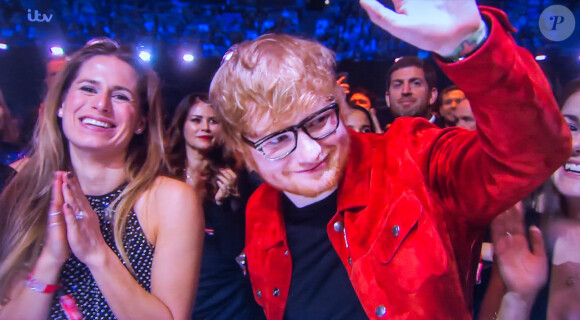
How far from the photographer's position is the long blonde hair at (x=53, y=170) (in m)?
1.09

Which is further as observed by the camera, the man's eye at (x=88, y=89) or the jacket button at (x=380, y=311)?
the man's eye at (x=88, y=89)

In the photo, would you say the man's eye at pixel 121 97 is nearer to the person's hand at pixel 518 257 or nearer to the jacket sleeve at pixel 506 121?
the jacket sleeve at pixel 506 121

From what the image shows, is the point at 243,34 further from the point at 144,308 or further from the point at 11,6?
the point at 144,308

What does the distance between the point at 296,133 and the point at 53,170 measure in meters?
0.70

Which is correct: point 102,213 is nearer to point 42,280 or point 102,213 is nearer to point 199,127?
point 42,280

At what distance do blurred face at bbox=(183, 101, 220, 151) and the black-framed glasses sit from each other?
23.0 inches

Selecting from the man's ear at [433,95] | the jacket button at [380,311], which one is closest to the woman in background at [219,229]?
the jacket button at [380,311]

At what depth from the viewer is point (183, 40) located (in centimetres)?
158

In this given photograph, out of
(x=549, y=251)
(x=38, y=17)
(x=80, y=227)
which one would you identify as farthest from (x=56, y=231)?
(x=549, y=251)

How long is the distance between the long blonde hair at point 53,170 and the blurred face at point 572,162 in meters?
1.08

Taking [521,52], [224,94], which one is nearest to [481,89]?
[521,52]

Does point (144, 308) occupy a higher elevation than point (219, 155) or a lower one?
lower

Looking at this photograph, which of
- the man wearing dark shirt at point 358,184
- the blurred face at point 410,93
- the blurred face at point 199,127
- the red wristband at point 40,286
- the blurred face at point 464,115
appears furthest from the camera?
the blurred face at point 410,93

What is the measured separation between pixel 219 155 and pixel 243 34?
1.59 ft
